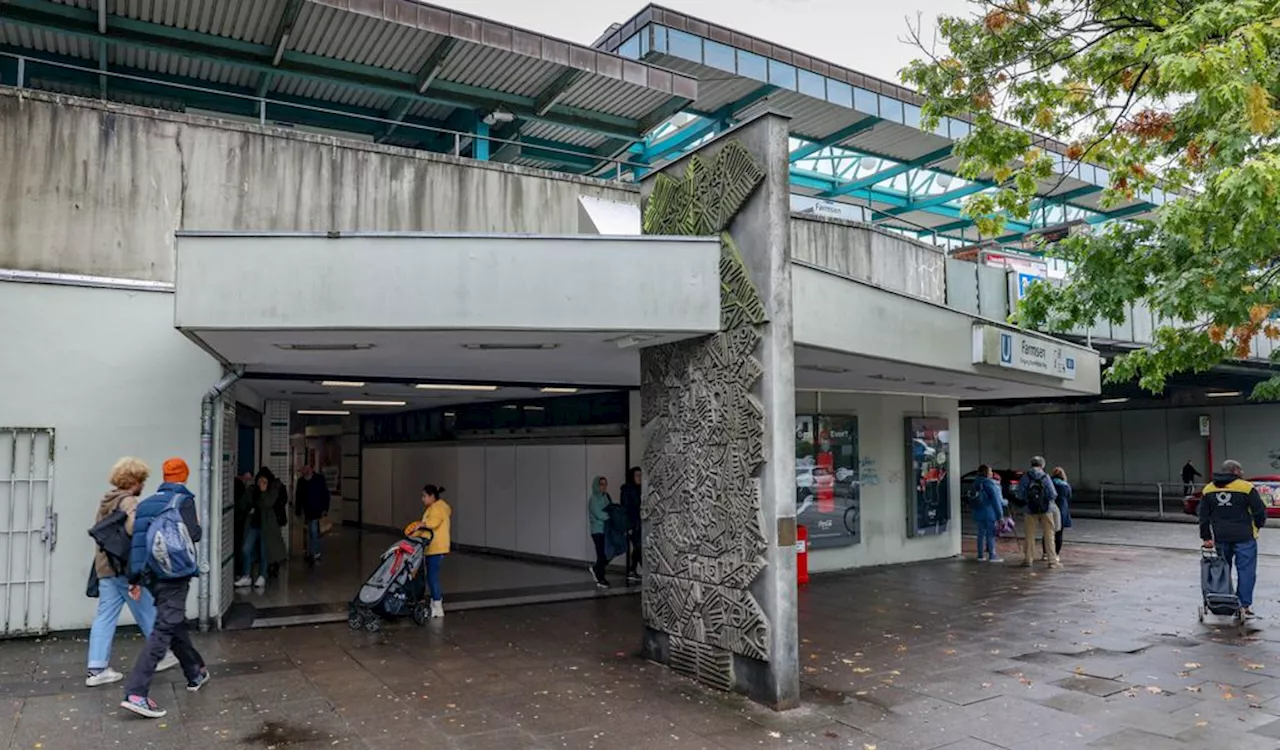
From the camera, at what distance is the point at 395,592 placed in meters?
9.59

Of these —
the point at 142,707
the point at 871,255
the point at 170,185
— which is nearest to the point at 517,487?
the point at 871,255

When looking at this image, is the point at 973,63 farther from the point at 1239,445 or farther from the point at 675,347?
the point at 1239,445

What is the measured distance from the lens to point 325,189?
37.0ft

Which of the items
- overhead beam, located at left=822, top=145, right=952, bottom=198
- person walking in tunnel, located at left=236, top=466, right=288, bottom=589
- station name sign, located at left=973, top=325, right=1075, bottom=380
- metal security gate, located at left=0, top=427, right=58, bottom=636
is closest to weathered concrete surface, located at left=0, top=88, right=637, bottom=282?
metal security gate, located at left=0, top=427, right=58, bottom=636

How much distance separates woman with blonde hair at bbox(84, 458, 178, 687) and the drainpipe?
6.00 ft

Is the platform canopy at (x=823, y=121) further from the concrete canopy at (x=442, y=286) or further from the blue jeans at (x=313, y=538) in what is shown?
the blue jeans at (x=313, y=538)

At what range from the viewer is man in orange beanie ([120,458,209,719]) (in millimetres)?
6340

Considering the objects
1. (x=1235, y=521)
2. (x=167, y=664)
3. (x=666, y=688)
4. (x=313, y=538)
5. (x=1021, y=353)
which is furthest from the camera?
(x=313, y=538)

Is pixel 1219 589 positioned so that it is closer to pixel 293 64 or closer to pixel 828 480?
pixel 828 480

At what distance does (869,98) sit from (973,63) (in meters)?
11.1

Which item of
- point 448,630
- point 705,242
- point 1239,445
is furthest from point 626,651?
point 1239,445

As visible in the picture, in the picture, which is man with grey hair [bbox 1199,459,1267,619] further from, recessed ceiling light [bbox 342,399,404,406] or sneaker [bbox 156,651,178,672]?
recessed ceiling light [bbox 342,399,404,406]

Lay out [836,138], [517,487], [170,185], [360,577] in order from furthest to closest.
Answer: [836,138], [517,487], [360,577], [170,185]

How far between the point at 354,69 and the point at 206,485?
8.60 metres
